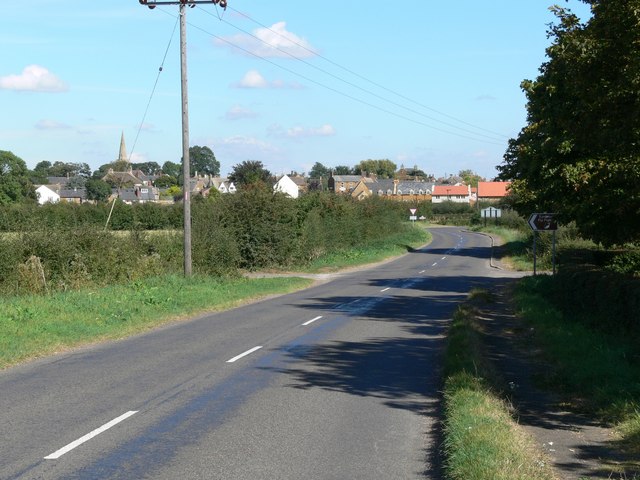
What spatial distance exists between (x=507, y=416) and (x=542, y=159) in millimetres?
19757

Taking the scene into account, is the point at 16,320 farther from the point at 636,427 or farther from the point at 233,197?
the point at 233,197

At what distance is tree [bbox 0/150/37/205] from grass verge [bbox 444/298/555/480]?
257 ft

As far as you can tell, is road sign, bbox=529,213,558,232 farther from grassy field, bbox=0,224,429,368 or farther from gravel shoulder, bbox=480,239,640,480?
gravel shoulder, bbox=480,239,640,480

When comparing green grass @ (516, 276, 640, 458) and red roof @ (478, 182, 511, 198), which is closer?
green grass @ (516, 276, 640, 458)

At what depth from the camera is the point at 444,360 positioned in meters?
13.6

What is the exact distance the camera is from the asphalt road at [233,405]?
24.1 ft

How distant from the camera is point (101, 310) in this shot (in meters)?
19.6

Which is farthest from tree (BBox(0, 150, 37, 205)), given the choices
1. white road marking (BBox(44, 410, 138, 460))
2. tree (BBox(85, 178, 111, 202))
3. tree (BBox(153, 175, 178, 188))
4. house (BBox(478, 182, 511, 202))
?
house (BBox(478, 182, 511, 202))

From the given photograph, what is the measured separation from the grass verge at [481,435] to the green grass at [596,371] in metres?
1.10

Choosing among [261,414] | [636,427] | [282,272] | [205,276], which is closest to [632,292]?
[636,427]

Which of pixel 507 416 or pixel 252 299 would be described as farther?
pixel 252 299

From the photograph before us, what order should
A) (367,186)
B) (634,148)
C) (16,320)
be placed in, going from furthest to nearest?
(367,186) → (16,320) → (634,148)

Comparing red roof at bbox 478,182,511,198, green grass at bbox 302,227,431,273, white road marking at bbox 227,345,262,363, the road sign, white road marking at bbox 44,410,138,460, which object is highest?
red roof at bbox 478,182,511,198

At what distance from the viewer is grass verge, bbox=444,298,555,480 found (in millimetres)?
6676
